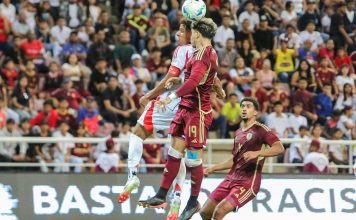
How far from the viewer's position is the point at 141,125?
15578 mm

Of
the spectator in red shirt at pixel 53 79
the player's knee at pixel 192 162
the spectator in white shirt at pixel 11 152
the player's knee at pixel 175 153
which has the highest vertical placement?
the spectator in red shirt at pixel 53 79

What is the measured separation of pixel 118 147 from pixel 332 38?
26.0ft

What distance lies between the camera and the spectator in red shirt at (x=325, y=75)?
25750 mm

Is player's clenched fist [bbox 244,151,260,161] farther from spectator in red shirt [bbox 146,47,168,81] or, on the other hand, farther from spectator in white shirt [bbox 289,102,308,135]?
spectator in red shirt [bbox 146,47,168,81]

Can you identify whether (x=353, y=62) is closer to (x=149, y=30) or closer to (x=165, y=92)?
(x=149, y=30)

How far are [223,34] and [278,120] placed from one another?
329 cm

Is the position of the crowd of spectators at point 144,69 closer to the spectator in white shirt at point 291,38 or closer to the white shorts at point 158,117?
the spectator in white shirt at point 291,38

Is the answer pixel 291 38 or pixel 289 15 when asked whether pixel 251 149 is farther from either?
pixel 289 15

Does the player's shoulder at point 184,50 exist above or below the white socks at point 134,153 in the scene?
above

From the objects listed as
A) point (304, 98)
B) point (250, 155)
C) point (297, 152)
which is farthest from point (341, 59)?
point (250, 155)

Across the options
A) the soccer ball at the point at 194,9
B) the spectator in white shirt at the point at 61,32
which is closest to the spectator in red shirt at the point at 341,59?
the spectator in white shirt at the point at 61,32

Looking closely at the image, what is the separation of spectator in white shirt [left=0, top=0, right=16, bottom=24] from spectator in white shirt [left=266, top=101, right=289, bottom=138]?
5866mm

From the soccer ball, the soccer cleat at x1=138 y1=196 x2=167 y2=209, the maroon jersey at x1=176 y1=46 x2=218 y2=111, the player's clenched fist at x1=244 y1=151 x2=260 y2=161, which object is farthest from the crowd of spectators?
the soccer ball

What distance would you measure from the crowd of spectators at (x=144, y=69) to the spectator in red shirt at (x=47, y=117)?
23 mm
